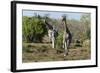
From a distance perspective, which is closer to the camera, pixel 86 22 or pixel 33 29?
pixel 33 29

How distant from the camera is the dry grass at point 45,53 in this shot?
1565 millimetres

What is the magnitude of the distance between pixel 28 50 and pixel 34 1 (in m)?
0.36

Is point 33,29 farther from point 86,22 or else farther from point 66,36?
point 86,22

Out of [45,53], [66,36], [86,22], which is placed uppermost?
[86,22]

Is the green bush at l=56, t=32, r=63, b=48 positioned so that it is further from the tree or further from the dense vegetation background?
the tree

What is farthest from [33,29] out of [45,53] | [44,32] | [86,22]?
[86,22]

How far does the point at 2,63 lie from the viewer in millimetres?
1499


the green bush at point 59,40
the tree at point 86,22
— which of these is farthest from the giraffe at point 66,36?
the tree at point 86,22

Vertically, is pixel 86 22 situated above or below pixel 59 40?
above

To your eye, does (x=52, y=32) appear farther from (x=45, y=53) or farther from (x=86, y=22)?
(x=86, y=22)

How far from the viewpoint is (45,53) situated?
1617 millimetres

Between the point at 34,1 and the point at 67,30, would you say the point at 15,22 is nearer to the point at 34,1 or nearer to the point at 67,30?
the point at 34,1

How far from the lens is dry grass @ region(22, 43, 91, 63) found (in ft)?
5.14

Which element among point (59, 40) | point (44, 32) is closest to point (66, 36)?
point (59, 40)
